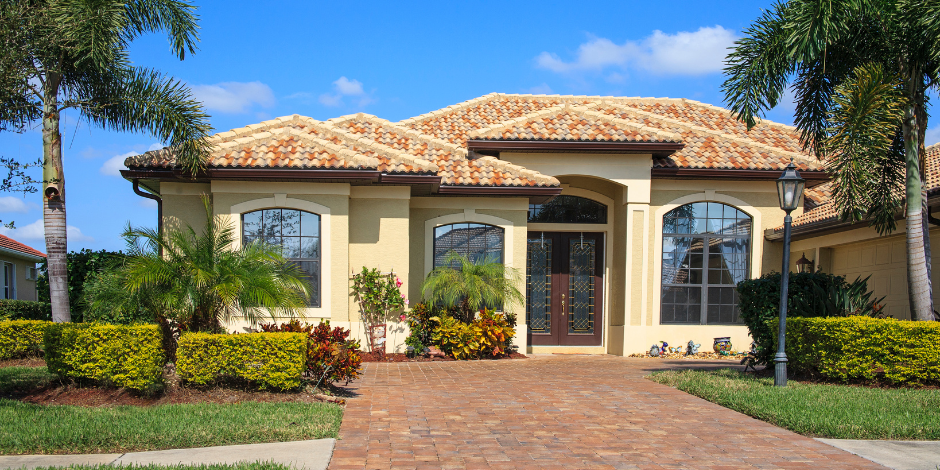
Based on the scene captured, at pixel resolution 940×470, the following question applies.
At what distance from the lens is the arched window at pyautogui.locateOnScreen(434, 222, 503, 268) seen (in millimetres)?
15188

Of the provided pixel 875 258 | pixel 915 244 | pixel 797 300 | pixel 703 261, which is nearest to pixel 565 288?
pixel 703 261

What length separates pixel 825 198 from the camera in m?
17.5

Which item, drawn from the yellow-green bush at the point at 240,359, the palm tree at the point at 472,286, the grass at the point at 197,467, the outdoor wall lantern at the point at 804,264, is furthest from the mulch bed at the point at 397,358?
the grass at the point at 197,467

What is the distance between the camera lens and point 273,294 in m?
9.02

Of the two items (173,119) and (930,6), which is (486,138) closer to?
(173,119)

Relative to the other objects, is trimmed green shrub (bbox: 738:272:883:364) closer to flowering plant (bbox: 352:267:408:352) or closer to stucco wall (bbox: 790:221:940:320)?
stucco wall (bbox: 790:221:940:320)

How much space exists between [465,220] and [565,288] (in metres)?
3.25

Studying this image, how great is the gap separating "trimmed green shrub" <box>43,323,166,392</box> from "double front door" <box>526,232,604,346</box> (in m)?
9.42

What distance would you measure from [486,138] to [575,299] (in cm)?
439

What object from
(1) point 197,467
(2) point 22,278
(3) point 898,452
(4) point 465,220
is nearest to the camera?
(1) point 197,467

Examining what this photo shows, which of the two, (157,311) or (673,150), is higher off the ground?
(673,150)

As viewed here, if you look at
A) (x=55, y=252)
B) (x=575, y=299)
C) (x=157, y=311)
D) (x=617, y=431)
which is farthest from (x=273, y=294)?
(x=575, y=299)

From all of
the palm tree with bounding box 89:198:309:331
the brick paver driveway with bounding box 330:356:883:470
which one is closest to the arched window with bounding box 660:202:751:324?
the brick paver driveway with bounding box 330:356:883:470

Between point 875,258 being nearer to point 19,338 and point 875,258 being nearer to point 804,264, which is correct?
point 804,264
